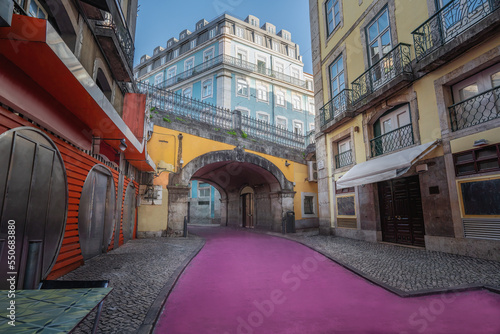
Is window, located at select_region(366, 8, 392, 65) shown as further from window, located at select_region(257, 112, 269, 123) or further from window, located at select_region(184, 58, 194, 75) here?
window, located at select_region(184, 58, 194, 75)

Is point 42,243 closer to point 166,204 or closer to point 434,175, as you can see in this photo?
point 166,204

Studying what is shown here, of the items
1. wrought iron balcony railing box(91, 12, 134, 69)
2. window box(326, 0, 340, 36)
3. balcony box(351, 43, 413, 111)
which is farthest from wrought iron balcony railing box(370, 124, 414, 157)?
wrought iron balcony railing box(91, 12, 134, 69)

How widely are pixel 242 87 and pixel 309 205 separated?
13.6 meters

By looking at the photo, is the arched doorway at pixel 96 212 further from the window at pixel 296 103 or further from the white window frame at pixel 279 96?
the window at pixel 296 103

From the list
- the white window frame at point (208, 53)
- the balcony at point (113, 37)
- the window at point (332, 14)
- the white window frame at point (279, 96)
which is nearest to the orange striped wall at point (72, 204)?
the balcony at point (113, 37)

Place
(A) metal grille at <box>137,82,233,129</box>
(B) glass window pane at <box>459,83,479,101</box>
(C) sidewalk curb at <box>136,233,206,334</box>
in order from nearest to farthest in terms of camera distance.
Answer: (C) sidewalk curb at <box>136,233,206,334</box>, (B) glass window pane at <box>459,83,479,101</box>, (A) metal grille at <box>137,82,233,129</box>

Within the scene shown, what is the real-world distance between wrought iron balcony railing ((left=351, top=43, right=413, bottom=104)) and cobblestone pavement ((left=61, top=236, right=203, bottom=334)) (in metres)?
8.53

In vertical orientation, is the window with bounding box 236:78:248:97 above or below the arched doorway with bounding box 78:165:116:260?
above

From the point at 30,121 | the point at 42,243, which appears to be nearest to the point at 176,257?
the point at 42,243

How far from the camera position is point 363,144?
10.4 m

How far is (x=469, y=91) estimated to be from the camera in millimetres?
6926

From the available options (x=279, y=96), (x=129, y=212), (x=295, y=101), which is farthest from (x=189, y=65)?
(x=129, y=212)

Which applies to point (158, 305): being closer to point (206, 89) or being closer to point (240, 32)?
point (206, 89)

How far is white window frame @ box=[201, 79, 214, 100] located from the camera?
79.6 ft
